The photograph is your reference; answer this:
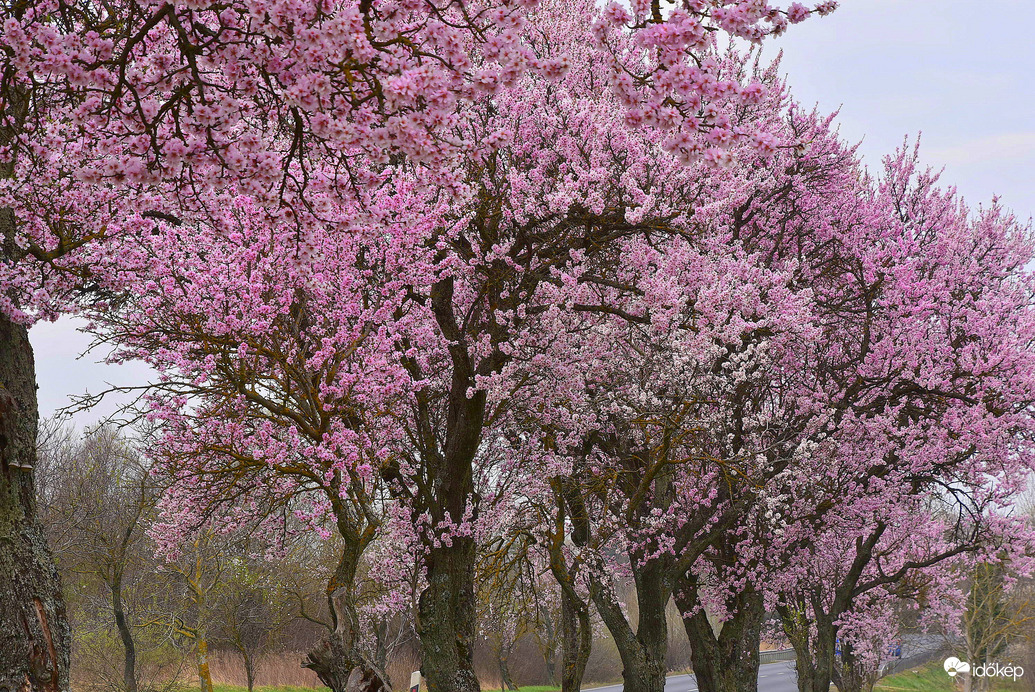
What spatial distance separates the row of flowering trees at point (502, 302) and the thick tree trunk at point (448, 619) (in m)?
0.06

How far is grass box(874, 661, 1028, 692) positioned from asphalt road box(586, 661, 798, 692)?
4844mm

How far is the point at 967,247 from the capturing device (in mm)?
18031

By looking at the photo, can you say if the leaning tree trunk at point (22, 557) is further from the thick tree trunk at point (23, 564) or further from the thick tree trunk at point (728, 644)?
the thick tree trunk at point (728, 644)

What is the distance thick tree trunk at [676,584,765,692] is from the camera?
736 inches

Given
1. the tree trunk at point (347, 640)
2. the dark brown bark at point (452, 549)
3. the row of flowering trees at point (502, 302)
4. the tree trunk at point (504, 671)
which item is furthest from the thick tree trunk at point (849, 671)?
the tree trunk at point (347, 640)

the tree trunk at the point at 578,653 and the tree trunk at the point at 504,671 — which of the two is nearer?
the tree trunk at the point at 578,653

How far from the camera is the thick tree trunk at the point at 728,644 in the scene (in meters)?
18.7

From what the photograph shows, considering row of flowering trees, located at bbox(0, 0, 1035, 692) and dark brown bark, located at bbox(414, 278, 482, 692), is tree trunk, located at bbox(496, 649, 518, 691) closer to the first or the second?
row of flowering trees, located at bbox(0, 0, 1035, 692)

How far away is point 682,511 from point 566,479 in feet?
13.1

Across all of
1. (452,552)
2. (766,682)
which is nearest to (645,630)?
(452,552)

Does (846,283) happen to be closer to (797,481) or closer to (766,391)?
(766,391)

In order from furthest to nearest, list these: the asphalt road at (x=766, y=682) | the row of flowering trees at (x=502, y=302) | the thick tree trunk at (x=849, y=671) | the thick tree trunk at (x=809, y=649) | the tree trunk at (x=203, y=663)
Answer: the asphalt road at (x=766, y=682) → the thick tree trunk at (x=849, y=671) → the tree trunk at (x=203, y=663) → the thick tree trunk at (x=809, y=649) → the row of flowering trees at (x=502, y=302)

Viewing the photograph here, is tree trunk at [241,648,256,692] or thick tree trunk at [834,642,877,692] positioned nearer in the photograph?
thick tree trunk at [834,642,877,692]

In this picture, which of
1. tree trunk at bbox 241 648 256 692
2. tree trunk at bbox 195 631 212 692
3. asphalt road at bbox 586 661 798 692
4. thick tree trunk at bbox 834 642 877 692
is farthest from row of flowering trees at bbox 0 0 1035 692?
asphalt road at bbox 586 661 798 692
